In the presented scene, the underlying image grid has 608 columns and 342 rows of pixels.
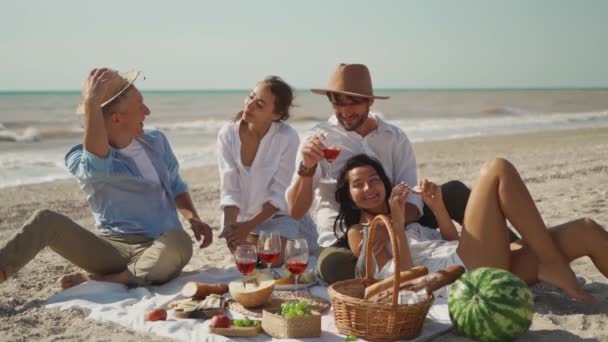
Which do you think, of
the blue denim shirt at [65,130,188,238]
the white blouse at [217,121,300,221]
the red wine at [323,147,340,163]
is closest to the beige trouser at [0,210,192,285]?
the blue denim shirt at [65,130,188,238]

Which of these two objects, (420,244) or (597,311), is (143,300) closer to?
(420,244)

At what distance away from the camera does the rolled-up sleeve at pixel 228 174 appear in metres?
6.15

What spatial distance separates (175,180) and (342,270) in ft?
5.69

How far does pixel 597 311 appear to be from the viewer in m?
4.62

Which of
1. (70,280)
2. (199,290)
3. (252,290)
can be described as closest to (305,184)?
(252,290)

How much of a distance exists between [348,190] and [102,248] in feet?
6.38

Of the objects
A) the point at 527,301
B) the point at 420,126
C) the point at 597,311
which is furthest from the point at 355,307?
the point at 420,126

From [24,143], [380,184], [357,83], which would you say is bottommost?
[24,143]

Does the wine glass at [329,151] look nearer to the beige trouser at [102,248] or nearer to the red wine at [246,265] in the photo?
the red wine at [246,265]

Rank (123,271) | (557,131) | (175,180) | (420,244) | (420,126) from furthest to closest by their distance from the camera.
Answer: (420,126) < (557,131) < (175,180) < (123,271) < (420,244)

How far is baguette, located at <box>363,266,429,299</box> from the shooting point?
4203 millimetres

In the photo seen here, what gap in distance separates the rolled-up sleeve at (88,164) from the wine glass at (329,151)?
1.65m

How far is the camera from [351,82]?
524 cm

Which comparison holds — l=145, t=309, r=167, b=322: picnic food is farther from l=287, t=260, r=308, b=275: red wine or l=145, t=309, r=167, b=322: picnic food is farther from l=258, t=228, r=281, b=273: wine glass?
l=287, t=260, r=308, b=275: red wine
